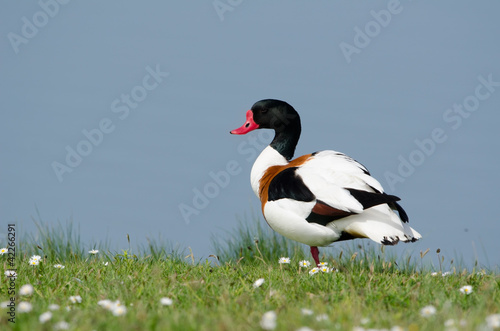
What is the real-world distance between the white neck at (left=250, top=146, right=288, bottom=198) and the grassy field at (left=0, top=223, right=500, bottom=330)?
2.14 ft

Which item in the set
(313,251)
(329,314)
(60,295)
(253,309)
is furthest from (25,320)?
(313,251)

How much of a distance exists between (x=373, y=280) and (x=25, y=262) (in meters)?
3.63

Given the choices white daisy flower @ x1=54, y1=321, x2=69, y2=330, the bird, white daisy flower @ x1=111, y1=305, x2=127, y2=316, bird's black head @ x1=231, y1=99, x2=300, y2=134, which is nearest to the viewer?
white daisy flower @ x1=54, y1=321, x2=69, y2=330

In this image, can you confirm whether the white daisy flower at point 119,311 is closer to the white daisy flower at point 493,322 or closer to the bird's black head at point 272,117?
the white daisy flower at point 493,322

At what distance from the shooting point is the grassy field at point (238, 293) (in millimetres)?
3531

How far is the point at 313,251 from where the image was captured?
253 inches

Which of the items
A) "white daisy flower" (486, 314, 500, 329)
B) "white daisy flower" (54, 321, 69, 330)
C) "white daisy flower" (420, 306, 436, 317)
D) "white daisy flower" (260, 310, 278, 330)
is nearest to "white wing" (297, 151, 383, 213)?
"white daisy flower" (420, 306, 436, 317)

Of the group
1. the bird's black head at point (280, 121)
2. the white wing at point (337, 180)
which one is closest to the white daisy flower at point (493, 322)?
the white wing at point (337, 180)

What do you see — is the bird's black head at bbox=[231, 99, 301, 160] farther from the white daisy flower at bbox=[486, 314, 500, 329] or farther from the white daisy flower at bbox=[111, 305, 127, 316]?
the white daisy flower at bbox=[486, 314, 500, 329]

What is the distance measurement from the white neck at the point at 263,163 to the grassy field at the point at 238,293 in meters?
0.65

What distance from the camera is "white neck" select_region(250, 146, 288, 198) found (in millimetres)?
6977

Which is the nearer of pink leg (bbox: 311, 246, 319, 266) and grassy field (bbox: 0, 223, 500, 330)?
grassy field (bbox: 0, 223, 500, 330)

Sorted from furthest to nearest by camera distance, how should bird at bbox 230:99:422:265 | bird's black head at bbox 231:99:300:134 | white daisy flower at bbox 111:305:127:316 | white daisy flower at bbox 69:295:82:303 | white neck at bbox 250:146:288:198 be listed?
bird's black head at bbox 231:99:300:134 < white neck at bbox 250:146:288:198 < bird at bbox 230:99:422:265 < white daisy flower at bbox 69:295:82:303 < white daisy flower at bbox 111:305:127:316

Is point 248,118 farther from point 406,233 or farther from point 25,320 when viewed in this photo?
point 25,320
